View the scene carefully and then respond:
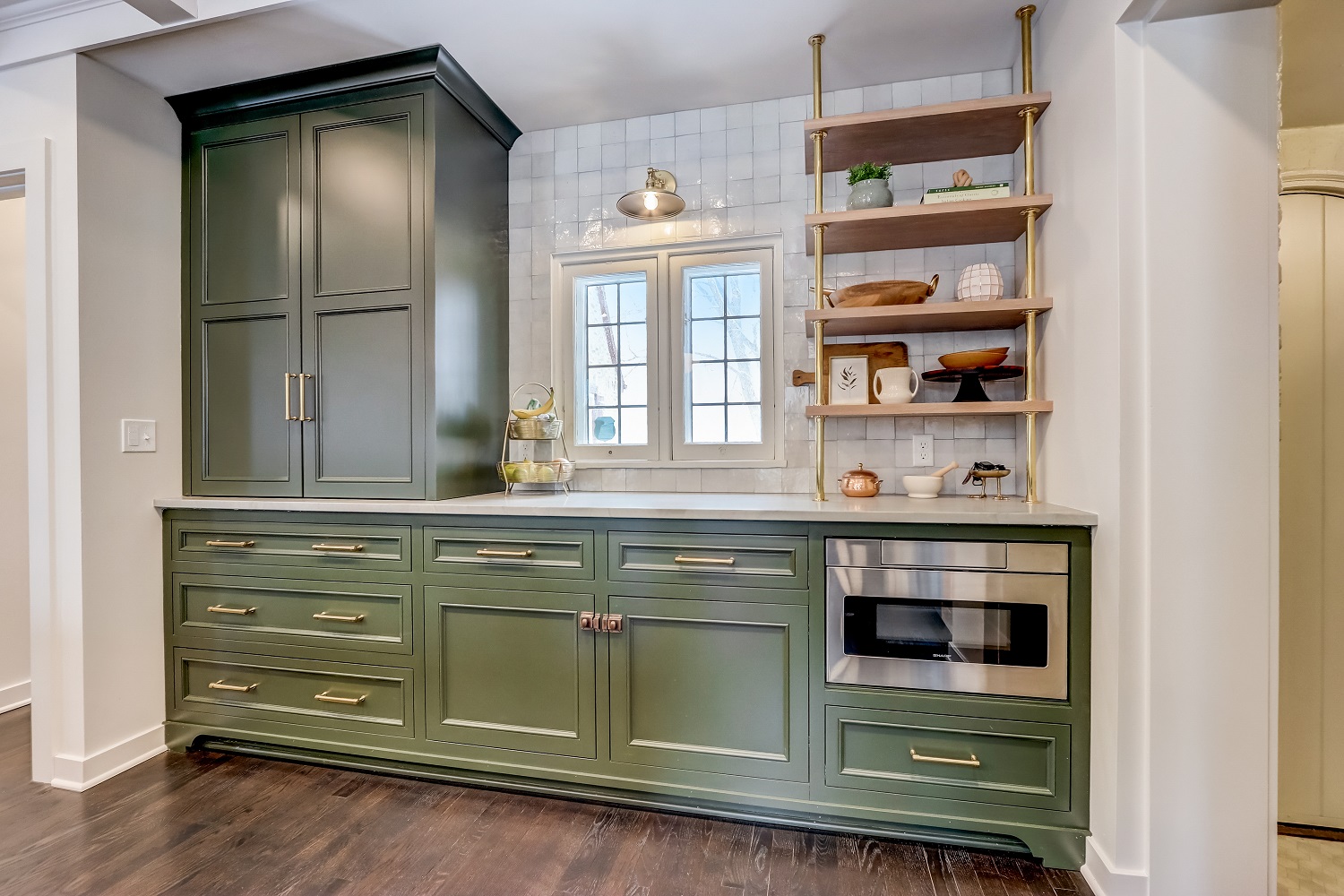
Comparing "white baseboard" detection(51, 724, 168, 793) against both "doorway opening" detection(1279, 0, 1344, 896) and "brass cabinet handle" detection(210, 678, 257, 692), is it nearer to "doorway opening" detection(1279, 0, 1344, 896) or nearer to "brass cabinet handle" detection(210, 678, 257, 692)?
"brass cabinet handle" detection(210, 678, 257, 692)

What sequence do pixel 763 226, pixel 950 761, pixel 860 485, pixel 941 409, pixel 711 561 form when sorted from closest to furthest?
pixel 950 761
pixel 711 561
pixel 941 409
pixel 860 485
pixel 763 226

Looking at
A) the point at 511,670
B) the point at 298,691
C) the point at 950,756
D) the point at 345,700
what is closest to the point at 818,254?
the point at 950,756

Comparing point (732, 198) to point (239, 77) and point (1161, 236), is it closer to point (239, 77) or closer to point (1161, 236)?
point (1161, 236)

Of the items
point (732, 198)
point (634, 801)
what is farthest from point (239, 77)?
point (634, 801)

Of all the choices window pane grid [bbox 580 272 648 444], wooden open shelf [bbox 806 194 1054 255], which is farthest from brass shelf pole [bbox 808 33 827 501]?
window pane grid [bbox 580 272 648 444]

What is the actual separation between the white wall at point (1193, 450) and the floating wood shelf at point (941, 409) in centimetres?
41

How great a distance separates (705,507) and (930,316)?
3.25 ft

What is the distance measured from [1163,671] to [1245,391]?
0.68m

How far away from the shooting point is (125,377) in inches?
92.8

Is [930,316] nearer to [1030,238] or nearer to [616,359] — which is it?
[1030,238]

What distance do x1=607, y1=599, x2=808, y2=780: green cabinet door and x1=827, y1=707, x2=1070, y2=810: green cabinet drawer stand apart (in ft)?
0.44

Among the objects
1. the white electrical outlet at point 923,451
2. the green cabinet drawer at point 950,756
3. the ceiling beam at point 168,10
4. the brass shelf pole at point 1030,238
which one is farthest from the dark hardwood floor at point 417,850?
the ceiling beam at point 168,10

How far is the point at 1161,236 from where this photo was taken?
1486 mm

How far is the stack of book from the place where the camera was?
6.75ft
